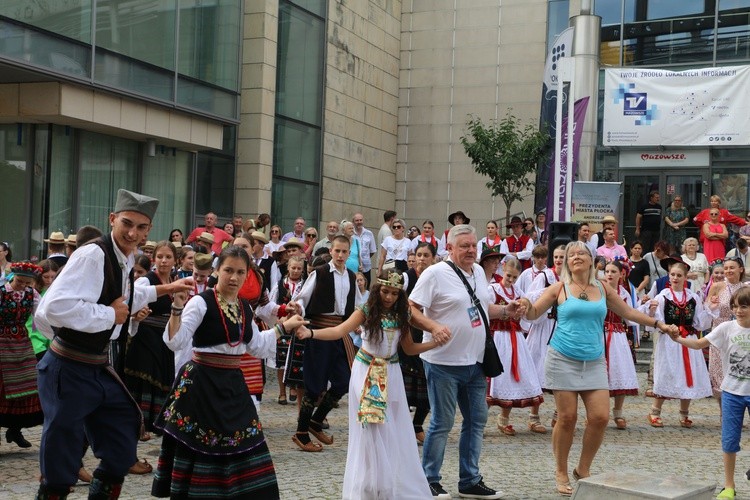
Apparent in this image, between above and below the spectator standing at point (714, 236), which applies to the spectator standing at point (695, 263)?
below

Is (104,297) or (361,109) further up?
(361,109)

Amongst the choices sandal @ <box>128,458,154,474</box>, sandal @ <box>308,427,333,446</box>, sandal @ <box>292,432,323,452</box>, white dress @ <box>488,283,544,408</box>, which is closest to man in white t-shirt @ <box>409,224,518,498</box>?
sandal @ <box>292,432,323,452</box>

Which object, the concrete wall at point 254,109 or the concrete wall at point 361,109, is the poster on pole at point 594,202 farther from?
the concrete wall at point 361,109

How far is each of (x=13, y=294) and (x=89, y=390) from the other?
3840mm

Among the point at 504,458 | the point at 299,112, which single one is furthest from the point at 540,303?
the point at 299,112

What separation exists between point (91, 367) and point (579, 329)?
379 cm

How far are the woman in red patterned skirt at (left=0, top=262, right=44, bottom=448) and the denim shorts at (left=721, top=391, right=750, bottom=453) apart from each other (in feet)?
18.6

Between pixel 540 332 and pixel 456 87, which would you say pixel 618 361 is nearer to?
pixel 540 332

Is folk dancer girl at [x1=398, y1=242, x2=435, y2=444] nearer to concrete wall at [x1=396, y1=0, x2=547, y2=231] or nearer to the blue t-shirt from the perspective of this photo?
the blue t-shirt

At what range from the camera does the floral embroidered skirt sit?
596 centimetres

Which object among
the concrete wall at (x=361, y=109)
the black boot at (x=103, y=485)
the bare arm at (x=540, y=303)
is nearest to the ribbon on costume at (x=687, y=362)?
the bare arm at (x=540, y=303)

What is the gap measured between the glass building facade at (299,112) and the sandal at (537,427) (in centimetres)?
1245

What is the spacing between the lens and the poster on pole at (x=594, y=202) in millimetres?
19594

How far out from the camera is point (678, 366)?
12227 mm
